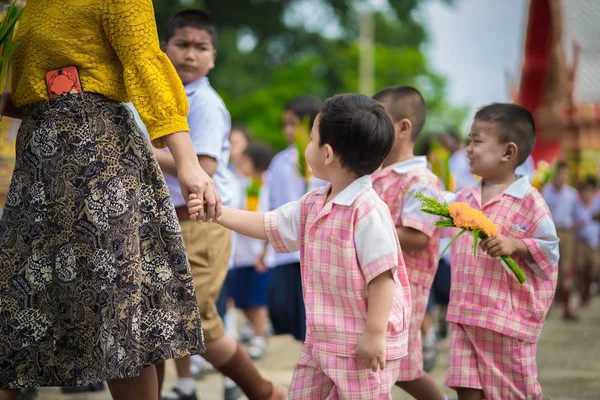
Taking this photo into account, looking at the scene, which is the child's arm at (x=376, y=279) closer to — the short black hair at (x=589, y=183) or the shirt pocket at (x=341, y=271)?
the shirt pocket at (x=341, y=271)

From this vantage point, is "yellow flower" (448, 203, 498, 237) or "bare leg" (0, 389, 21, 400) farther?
"yellow flower" (448, 203, 498, 237)

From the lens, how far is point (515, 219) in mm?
4238

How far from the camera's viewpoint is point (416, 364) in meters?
4.35

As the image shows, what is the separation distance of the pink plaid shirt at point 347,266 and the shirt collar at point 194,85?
130cm

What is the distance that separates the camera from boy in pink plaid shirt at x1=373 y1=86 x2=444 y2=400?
→ 427 cm

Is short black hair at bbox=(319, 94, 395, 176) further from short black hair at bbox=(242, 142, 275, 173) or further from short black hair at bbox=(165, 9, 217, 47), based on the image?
short black hair at bbox=(242, 142, 275, 173)

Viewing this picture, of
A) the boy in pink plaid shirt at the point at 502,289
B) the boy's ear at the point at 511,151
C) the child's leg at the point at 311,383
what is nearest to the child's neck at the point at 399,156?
the boy in pink plaid shirt at the point at 502,289

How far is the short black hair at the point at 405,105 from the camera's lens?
4.58 metres

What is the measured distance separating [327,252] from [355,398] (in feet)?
1.71

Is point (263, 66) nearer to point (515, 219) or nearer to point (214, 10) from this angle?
point (214, 10)

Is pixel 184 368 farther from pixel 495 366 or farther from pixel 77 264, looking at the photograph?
pixel 77 264

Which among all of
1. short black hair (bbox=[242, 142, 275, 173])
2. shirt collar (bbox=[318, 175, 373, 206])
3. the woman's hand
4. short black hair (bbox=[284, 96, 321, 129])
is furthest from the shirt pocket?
short black hair (bbox=[242, 142, 275, 173])

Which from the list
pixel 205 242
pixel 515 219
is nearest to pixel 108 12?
pixel 205 242

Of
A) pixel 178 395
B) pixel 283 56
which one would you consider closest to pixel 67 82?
pixel 178 395
